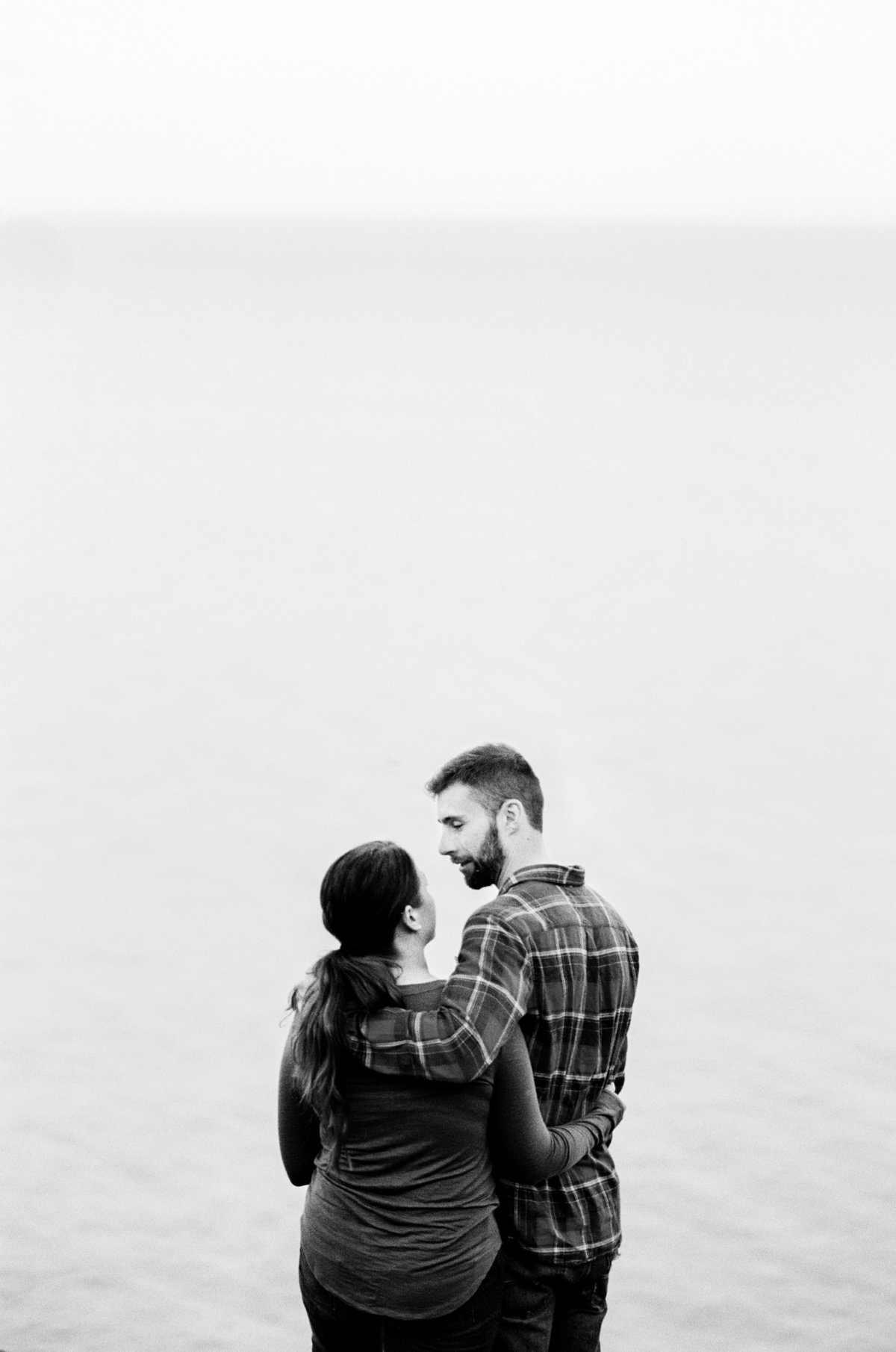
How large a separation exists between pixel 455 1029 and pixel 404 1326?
34 cm

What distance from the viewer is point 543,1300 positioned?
1559 millimetres

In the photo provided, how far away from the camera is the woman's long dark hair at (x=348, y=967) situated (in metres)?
1.38

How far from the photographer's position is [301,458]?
2095cm

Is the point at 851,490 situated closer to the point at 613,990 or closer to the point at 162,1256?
the point at 162,1256

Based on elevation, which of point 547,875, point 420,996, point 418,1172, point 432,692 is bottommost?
point 418,1172

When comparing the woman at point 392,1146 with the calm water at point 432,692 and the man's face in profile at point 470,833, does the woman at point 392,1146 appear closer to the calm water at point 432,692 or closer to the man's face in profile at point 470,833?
the man's face in profile at point 470,833

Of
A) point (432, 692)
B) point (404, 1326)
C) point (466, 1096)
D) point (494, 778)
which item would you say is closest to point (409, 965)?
point (466, 1096)

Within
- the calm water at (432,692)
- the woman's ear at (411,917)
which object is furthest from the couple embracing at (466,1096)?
the calm water at (432,692)

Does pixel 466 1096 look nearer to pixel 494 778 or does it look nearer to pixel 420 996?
pixel 420 996

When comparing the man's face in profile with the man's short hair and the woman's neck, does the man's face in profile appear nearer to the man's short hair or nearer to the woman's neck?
the man's short hair

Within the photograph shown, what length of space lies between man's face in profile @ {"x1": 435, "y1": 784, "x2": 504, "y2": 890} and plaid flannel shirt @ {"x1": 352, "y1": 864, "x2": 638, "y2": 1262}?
1.6 inches

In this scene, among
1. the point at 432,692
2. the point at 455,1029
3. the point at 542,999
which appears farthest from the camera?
the point at 432,692

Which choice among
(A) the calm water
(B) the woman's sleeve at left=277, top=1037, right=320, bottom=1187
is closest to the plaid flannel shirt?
(B) the woman's sleeve at left=277, top=1037, right=320, bottom=1187

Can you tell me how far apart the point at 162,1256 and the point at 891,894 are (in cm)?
472
